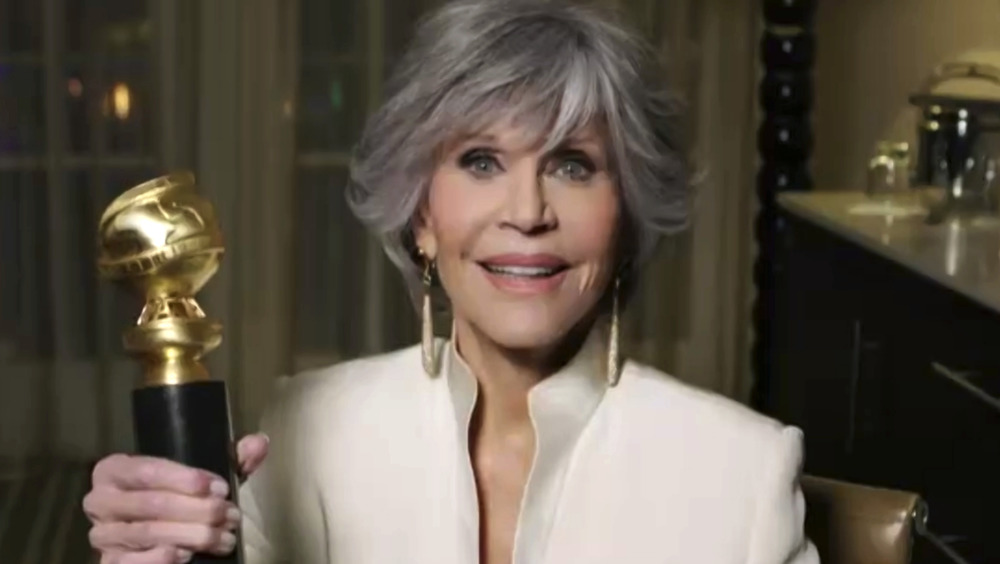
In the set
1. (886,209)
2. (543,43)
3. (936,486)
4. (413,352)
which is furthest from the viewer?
(886,209)

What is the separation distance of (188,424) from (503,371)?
399 millimetres

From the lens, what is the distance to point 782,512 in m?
1.08

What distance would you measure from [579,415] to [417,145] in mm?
234

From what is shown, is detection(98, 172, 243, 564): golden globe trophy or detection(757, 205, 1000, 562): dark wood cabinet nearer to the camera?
detection(98, 172, 243, 564): golden globe trophy

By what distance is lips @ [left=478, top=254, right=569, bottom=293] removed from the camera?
1034 millimetres

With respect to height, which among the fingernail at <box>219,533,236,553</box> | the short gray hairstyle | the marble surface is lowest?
the marble surface

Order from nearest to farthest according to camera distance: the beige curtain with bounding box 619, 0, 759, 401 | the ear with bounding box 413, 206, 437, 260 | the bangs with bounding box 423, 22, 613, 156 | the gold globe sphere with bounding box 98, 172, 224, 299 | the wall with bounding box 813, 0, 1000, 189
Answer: the gold globe sphere with bounding box 98, 172, 224, 299 → the bangs with bounding box 423, 22, 613, 156 → the ear with bounding box 413, 206, 437, 260 → the wall with bounding box 813, 0, 1000, 189 → the beige curtain with bounding box 619, 0, 759, 401

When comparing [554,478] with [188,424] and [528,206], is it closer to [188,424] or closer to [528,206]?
[528,206]

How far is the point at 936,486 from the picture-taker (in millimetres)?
2293

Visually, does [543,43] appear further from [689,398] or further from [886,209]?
[886,209]

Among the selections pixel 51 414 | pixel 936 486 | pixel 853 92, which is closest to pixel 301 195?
pixel 51 414

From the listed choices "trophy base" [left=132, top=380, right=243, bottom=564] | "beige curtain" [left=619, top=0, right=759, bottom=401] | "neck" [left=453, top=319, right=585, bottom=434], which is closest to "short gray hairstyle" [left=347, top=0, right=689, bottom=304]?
"neck" [left=453, top=319, right=585, bottom=434]

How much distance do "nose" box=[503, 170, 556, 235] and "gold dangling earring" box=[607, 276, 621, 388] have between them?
0.41ft

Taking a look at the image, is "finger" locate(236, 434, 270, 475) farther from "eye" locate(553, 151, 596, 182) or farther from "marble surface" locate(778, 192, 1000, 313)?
"marble surface" locate(778, 192, 1000, 313)
